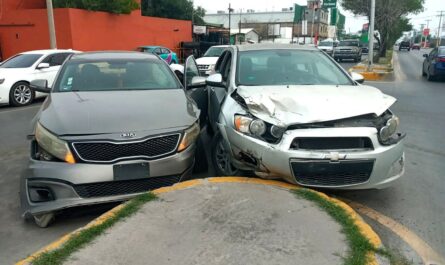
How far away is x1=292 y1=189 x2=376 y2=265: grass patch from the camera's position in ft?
10.3

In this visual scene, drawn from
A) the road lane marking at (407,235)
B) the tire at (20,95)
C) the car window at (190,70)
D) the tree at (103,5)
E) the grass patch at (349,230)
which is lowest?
the tire at (20,95)

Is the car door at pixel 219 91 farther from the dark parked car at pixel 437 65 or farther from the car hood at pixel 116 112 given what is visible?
the dark parked car at pixel 437 65

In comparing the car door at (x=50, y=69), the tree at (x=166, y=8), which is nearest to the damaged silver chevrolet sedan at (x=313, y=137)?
the car door at (x=50, y=69)

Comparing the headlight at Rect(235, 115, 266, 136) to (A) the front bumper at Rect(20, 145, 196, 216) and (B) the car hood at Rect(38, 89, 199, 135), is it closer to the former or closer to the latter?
(B) the car hood at Rect(38, 89, 199, 135)

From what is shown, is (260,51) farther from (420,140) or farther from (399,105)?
(399,105)

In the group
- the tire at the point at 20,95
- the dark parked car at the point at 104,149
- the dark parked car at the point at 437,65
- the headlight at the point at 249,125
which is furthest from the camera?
the dark parked car at the point at 437,65

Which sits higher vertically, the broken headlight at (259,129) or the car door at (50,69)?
the broken headlight at (259,129)

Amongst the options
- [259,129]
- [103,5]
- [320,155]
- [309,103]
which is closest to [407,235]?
[320,155]

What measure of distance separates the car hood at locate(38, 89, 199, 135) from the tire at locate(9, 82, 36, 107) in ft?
23.0

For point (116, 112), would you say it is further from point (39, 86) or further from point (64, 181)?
point (39, 86)

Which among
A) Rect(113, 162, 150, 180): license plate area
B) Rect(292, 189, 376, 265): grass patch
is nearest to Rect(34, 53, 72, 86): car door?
Rect(113, 162, 150, 180): license plate area

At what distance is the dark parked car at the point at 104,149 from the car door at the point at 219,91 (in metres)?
0.67

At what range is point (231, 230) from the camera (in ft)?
11.7

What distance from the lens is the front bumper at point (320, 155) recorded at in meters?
4.11
